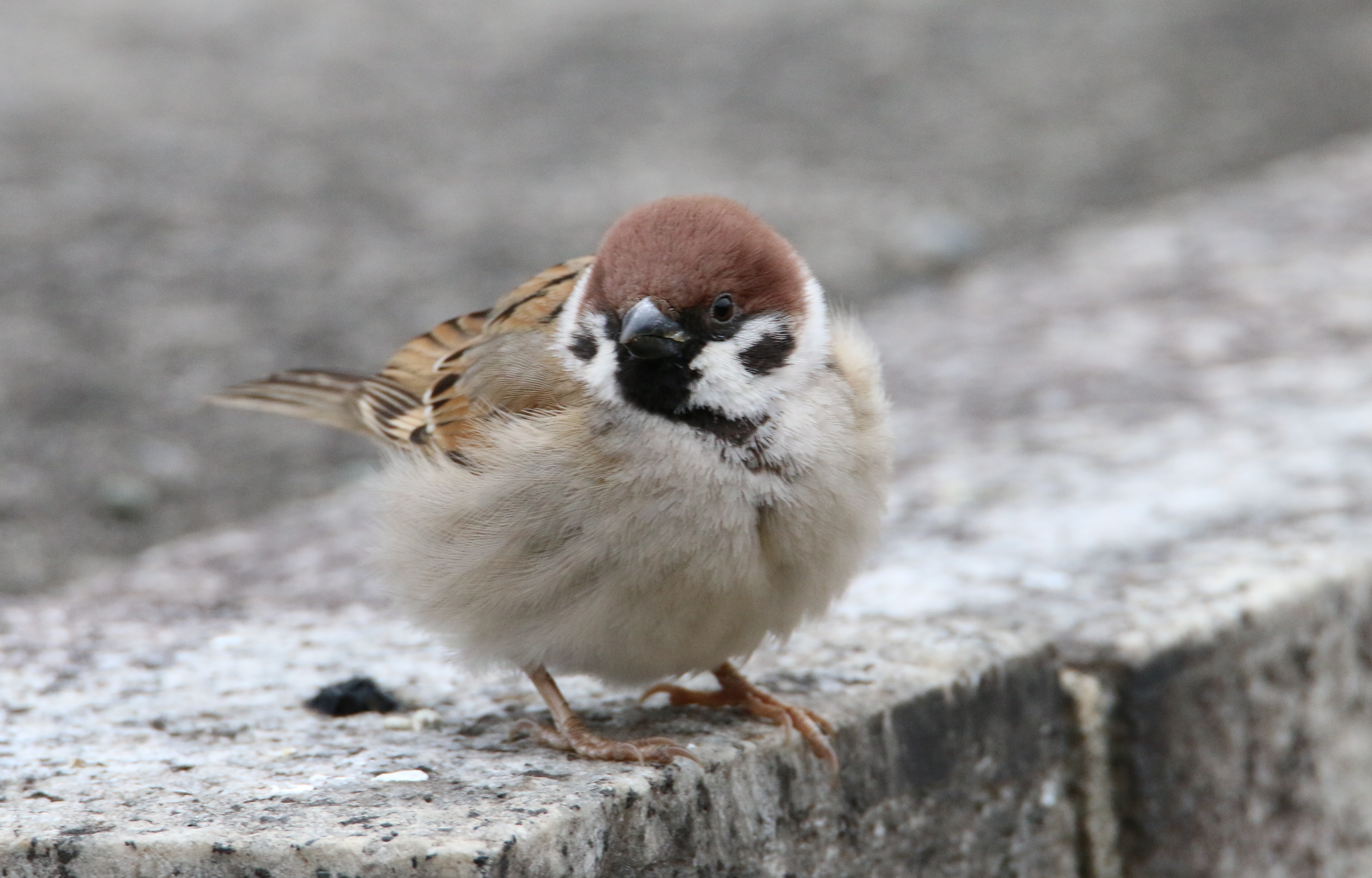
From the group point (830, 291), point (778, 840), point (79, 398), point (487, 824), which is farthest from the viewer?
point (830, 291)

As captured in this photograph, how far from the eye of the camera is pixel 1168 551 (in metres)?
2.92

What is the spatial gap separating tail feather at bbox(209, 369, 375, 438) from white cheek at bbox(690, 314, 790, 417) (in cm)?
94

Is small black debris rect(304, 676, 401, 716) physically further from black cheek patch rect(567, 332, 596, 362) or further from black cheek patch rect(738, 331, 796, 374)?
black cheek patch rect(738, 331, 796, 374)

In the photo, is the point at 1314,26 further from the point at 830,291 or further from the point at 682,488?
the point at 682,488

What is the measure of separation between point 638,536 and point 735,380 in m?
0.31

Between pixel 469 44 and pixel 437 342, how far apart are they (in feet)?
13.8

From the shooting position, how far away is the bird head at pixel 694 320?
7.55 feet

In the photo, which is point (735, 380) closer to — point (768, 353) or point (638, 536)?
point (768, 353)

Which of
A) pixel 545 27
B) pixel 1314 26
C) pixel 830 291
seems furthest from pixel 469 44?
pixel 1314 26

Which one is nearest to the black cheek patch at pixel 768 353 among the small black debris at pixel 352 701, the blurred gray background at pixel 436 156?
the small black debris at pixel 352 701

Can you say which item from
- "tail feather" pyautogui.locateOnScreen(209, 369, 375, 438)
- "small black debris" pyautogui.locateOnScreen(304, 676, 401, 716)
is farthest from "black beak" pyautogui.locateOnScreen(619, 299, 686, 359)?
"tail feather" pyautogui.locateOnScreen(209, 369, 375, 438)

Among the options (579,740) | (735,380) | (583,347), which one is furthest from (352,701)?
(735,380)

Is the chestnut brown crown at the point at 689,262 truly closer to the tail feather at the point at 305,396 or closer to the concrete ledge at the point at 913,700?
the concrete ledge at the point at 913,700

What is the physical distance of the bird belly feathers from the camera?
7.17 ft
